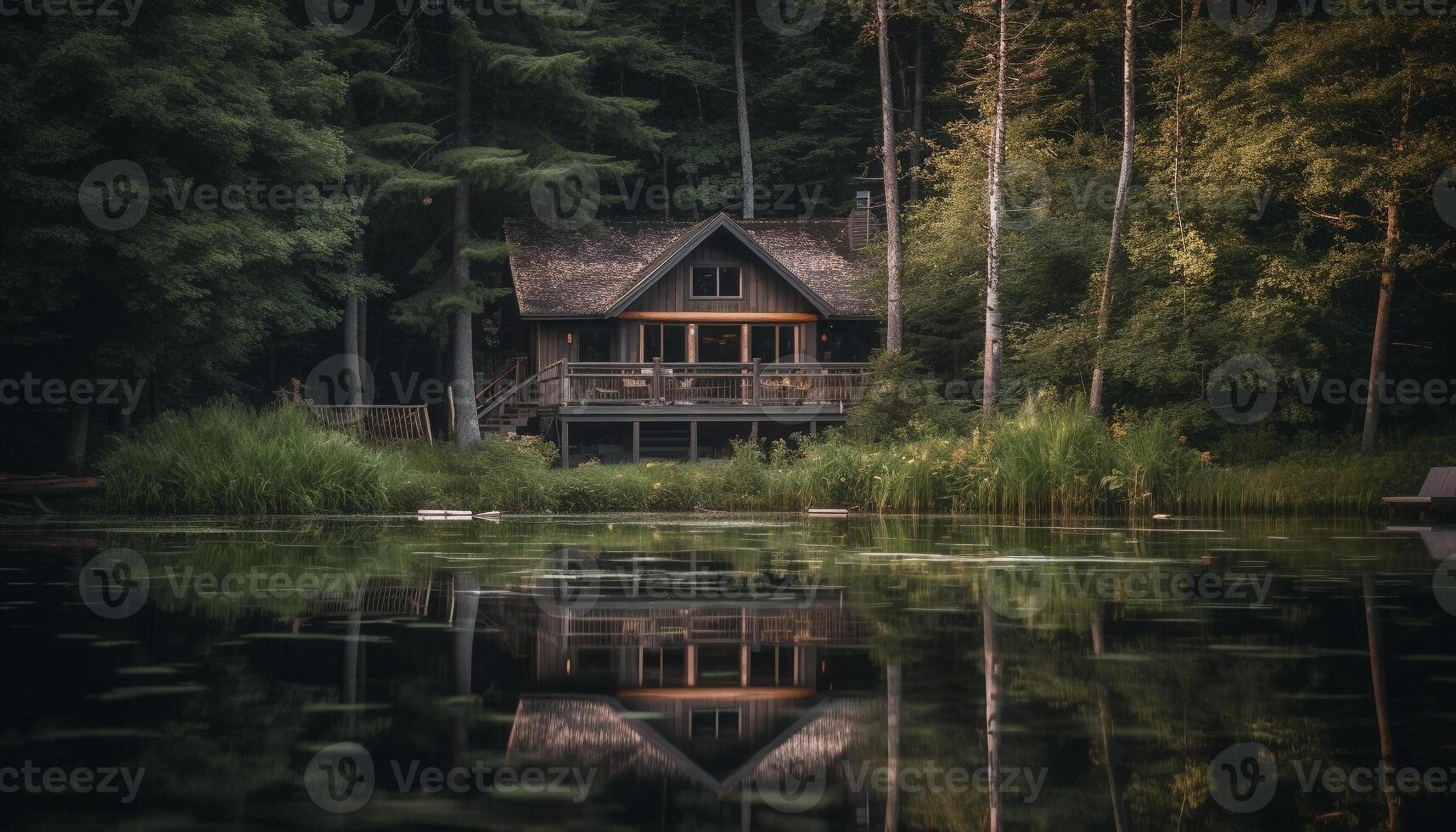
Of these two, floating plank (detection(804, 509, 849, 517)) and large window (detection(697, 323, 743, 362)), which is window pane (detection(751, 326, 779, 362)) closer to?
large window (detection(697, 323, 743, 362))

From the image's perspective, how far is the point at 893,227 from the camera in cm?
3556

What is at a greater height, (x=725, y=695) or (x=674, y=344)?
(x=674, y=344)

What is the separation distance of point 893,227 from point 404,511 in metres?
15.7

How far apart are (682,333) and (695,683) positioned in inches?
1373

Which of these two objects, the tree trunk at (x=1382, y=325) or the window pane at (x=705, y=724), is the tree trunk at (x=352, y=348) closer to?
the tree trunk at (x=1382, y=325)

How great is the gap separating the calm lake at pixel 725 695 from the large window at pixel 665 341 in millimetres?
27427

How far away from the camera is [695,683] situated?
7891 mm

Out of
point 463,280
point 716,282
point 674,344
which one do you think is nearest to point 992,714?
point 463,280

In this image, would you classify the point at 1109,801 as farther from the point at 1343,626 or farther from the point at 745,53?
the point at 745,53

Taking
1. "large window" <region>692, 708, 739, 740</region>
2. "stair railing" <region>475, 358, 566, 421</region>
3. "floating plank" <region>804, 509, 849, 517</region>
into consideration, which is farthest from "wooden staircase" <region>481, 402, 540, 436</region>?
"large window" <region>692, 708, 739, 740</region>

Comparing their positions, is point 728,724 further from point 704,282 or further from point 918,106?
point 918,106

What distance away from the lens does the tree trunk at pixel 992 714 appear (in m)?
5.45

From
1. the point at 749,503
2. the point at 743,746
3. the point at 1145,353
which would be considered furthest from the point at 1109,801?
the point at 1145,353

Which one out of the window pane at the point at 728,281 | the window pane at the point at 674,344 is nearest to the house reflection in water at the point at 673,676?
the window pane at the point at 728,281
